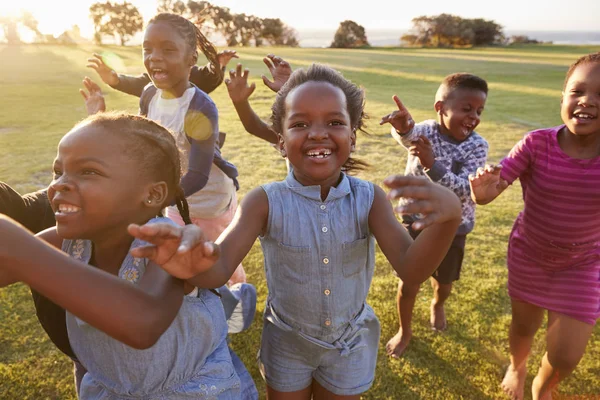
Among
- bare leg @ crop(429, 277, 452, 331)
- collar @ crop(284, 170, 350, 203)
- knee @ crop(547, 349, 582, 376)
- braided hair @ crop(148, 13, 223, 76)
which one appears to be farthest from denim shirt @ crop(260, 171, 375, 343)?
bare leg @ crop(429, 277, 452, 331)

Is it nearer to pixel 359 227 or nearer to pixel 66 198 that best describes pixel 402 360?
pixel 359 227

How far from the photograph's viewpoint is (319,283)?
187 centimetres

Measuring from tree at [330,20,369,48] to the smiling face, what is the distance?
5054 centimetres

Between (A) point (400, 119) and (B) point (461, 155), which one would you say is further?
(B) point (461, 155)

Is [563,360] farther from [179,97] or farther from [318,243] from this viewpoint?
[179,97]

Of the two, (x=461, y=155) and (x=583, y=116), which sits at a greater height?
(x=583, y=116)

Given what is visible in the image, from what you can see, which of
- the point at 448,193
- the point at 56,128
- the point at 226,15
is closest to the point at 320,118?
the point at 448,193

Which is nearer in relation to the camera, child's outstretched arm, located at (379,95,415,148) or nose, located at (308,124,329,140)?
nose, located at (308,124,329,140)

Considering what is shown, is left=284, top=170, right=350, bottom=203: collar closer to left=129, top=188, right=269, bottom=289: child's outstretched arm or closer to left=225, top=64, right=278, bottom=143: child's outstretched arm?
left=129, top=188, right=269, bottom=289: child's outstretched arm

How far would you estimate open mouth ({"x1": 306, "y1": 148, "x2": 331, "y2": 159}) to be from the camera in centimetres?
179

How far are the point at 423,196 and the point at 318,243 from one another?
60 centimetres

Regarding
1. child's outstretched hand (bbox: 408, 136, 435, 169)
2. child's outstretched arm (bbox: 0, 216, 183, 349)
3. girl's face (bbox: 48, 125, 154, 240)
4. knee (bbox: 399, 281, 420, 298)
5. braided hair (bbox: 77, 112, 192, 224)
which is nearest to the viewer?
child's outstretched arm (bbox: 0, 216, 183, 349)

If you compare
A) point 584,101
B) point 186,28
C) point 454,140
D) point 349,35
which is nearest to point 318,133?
point 584,101

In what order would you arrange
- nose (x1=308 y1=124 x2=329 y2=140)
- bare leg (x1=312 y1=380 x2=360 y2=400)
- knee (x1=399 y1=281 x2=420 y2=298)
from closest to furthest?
1. nose (x1=308 y1=124 x2=329 y2=140)
2. bare leg (x1=312 y1=380 x2=360 y2=400)
3. knee (x1=399 y1=281 x2=420 y2=298)
